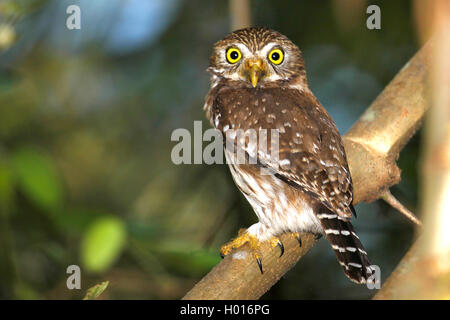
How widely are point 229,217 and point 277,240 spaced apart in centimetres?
93

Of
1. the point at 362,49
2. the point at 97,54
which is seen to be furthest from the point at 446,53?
the point at 97,54

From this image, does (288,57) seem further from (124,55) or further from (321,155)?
(124,55)

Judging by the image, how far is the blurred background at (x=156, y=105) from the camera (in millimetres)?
3680

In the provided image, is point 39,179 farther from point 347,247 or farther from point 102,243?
point 347,247

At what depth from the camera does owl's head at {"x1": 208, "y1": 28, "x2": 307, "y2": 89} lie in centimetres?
297

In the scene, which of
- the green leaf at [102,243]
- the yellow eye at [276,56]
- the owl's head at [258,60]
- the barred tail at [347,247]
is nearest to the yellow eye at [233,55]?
the owl's head at [258,60]

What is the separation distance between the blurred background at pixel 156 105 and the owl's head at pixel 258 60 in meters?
0.56

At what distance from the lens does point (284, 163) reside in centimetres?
247

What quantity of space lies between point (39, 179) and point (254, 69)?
1159mm

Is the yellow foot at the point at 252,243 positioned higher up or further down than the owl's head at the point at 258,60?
further down

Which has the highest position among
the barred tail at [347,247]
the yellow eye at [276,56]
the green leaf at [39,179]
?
the yellow eye at [276,56]
